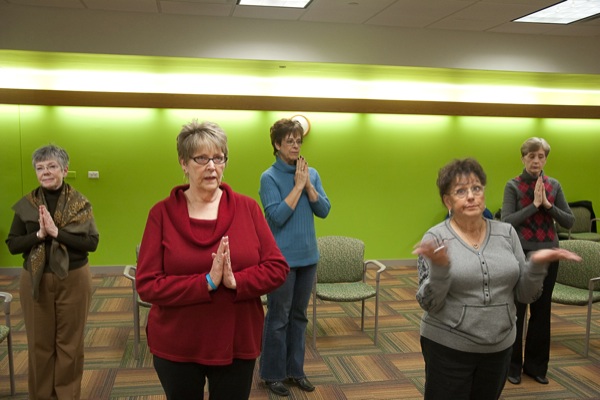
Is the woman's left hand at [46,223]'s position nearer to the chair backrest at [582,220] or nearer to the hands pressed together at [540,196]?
the hands pressed together at [540,196]

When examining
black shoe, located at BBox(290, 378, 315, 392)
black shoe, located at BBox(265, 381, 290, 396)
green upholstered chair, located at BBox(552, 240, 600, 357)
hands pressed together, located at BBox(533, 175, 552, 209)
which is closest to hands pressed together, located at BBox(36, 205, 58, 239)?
black shoe, located at BBox(265, 381, 290, 396)

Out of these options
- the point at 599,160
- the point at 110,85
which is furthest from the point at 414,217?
the point at 110,85

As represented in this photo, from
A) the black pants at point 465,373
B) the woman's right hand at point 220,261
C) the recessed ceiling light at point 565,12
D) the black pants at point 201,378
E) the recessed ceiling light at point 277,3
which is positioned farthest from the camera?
the recessed ceiling light at point 565,12

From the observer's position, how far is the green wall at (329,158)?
6.39 meters

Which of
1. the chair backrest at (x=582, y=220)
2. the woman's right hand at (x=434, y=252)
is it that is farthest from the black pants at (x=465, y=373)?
the chair backrest at (x=582, y=220)

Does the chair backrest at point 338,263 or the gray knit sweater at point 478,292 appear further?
the chair backrest at point 338,263

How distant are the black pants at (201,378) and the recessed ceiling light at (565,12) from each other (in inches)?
184

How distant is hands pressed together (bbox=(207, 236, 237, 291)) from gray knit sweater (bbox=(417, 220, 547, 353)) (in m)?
0.79

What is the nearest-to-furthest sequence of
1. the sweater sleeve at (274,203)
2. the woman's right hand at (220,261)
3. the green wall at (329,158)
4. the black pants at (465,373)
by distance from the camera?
the woman's right hand at (220,261), the black pants at (465,373), the sweater sleeve at (274,203), the green wall at (329,158)

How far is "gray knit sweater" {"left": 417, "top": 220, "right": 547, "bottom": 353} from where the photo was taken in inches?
81.2

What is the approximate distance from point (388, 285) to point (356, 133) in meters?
2.07

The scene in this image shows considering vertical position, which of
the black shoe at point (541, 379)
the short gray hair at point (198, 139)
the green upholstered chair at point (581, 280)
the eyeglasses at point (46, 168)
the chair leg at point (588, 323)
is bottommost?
the black shoe at point (541, 379)

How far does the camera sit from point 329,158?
6945 millimetres

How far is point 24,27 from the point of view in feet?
16.4
